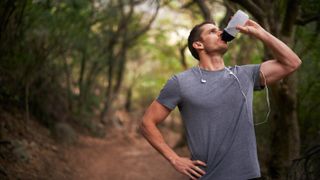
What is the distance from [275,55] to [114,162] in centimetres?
955

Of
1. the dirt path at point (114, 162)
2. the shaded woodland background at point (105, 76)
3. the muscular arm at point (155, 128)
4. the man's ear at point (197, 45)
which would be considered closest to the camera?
the muscular arm at point (155, 128)

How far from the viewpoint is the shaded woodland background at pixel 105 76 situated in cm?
654

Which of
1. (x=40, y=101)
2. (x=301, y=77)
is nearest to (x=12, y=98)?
(x=40, y=101)

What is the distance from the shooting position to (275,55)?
11.4ft

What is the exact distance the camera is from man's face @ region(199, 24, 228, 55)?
3570 mm

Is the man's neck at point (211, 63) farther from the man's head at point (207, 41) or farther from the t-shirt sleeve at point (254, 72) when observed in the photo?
the t-shirt sleeve at point (254, 72)

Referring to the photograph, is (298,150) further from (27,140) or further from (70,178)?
(27,140)

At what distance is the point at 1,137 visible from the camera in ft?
31.5

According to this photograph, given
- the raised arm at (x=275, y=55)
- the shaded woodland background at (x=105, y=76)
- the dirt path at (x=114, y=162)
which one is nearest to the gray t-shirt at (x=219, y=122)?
the raised arm at (x=275, y=55)

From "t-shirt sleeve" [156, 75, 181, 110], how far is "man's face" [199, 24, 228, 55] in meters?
0.38

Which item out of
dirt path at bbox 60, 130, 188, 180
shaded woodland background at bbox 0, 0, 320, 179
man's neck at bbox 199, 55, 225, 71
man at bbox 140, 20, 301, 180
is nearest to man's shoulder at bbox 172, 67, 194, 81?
man at bbox 140, 20, 301, 180

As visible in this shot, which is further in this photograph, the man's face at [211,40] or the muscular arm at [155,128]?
the man's face at [211,40]

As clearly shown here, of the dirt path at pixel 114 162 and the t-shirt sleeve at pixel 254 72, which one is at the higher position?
the t-shirt sleeve at pixel 254 72

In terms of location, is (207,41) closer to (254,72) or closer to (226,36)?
(226,36)
